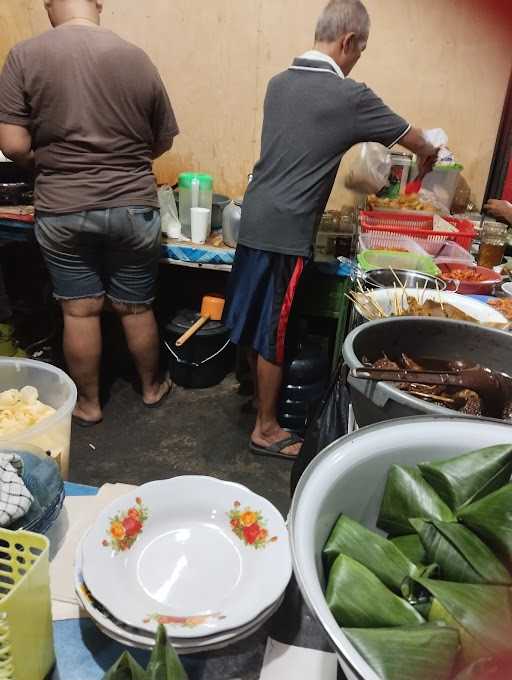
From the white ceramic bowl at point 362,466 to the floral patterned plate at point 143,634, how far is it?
0.23 metres

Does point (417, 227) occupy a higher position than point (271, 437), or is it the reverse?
point (417, 227)

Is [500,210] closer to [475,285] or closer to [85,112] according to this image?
[475,285]

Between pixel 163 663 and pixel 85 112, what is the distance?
2276 mm

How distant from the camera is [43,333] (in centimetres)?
356

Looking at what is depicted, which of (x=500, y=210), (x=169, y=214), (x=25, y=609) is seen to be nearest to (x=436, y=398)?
(x=25, y=609)

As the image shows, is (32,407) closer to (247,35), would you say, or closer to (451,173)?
(451,173)

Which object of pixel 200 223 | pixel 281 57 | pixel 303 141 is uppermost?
pixel 281 57

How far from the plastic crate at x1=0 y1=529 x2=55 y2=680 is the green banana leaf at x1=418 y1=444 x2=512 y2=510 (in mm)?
546

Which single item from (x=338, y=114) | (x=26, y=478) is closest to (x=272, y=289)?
(x=338, y=114)

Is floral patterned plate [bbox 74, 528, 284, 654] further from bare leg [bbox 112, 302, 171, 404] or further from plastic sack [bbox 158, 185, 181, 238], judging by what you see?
plastic sack [bbox 158, 185, 181, 238]

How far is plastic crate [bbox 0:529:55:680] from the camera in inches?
23.7

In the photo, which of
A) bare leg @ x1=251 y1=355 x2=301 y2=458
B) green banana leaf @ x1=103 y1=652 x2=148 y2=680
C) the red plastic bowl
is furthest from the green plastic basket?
green banana leaf @ x1=103 y1=652 x2=148 y2=680

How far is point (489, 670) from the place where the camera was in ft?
1.66

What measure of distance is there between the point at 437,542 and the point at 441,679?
0.15m
